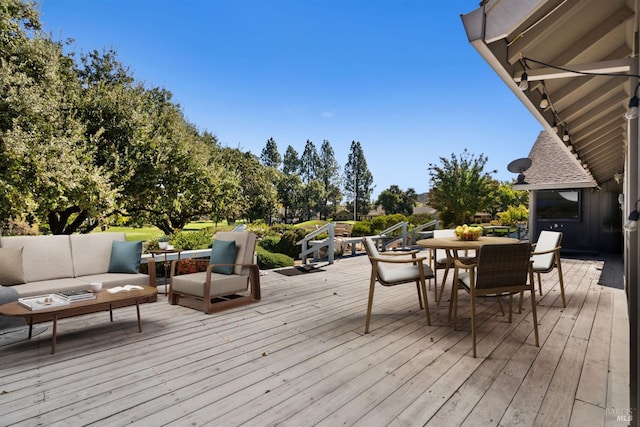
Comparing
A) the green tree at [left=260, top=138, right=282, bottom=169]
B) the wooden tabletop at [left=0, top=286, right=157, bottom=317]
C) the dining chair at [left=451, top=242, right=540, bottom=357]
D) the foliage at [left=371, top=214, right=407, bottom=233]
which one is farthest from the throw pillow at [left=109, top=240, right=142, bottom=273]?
the green tree at [left=260, top=138, right=282, bottom=169]

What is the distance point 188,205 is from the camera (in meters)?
11.8

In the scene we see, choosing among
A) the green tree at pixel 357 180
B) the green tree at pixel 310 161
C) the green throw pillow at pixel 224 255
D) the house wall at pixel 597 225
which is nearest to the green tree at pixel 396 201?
the green tree at pixel 357 180

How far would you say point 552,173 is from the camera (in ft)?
34.7

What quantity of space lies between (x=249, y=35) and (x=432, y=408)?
718 inches

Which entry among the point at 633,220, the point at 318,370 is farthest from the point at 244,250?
the point at 633,220

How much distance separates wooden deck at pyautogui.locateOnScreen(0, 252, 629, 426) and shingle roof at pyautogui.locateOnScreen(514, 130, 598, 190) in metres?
7.15

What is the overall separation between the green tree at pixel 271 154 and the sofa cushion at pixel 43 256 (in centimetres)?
4035

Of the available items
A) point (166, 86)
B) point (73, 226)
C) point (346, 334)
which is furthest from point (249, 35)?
point (346, 334)

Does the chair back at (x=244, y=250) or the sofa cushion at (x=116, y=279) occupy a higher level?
the chair back at (x=244, y=250)

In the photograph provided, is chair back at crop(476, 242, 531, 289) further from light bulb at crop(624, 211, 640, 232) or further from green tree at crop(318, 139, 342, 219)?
green tree at crop(318, 139, 342, 219)

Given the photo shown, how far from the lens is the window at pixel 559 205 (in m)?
10.3

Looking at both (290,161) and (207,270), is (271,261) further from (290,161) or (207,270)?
(290,161)

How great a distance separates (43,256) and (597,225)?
1287cm

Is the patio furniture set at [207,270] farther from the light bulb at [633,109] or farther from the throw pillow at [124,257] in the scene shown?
the light bulb at [633,109]
